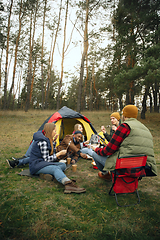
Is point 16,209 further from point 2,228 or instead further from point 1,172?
point 1,172

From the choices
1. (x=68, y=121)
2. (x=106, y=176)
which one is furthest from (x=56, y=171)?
(x=68, y=121)

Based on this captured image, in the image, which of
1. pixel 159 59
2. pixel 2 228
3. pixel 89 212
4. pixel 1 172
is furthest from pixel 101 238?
pixel 159 59

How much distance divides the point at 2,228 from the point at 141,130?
7.23 feet

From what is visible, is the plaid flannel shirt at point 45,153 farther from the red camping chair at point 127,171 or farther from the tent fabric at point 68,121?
the tent fabric at point 68,121

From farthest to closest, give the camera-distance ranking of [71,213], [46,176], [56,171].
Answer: [46,176]
[56,171]
[71,213]

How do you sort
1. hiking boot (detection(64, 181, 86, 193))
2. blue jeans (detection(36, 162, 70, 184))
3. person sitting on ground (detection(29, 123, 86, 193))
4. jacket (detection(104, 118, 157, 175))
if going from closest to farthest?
jacket (detection(104, 118, 157, 175)), hiking boot (detection(64, 181, 86, 193)), blue jeans (detection(36, 162, 70, 184)), person sitting on ground (detection(29, 123, 86, 193))

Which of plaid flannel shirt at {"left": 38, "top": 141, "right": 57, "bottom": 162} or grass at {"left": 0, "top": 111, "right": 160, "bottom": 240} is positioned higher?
plaid flannel shirt at {"left": 38, "top": 141, "right": 57, "bottom": 162}

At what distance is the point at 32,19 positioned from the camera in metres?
14.4

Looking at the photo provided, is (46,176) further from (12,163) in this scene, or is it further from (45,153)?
(12,163)

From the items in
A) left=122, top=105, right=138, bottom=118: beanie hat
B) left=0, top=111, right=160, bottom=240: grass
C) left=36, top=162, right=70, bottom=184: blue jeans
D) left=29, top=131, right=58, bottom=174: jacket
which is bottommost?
left=0, top=111, right=160, bottom=240: grass

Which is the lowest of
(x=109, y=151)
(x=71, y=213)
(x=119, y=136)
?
(x=71, y=213)

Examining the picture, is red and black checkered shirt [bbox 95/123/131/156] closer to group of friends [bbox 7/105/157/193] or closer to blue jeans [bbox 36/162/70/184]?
group of friends [bbox 7/105/157/193]

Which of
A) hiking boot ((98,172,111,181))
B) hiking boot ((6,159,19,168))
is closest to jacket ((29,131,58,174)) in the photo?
hiking boot ((6,159,19,168))

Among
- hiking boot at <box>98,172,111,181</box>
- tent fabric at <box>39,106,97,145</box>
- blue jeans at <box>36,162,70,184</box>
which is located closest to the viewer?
blue jeans at <box>36,162,70,184</box>
